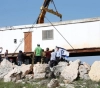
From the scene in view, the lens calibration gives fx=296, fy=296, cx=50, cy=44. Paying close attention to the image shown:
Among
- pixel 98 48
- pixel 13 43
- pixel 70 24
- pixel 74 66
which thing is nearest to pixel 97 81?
pixel 74 66

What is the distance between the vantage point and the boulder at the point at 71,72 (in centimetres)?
1467

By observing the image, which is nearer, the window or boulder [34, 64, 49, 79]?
boulder [34, 64, 49, 79]

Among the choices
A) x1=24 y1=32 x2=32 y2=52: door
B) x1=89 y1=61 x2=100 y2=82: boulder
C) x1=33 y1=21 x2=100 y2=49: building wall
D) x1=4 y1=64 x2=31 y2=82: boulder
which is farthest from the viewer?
x1=24 y1=32 x2=32 y2=52: door

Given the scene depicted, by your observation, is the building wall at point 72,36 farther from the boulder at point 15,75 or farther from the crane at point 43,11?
the boulder at point 15,75

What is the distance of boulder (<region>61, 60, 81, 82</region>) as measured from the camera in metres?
14.7

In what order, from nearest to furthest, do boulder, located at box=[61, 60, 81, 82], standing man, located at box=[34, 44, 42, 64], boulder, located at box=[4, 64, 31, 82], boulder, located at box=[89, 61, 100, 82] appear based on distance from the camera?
boulder, located at box=[89, 61, 100, 82] → boulder, located at box=[61, 60, 81, 82] → boulder, located at box=[4, 64, 31, 82] → standing man, located at box=[34, 44, 42, 64]

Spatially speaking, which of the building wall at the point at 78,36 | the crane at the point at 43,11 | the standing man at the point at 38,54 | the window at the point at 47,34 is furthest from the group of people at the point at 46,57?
the crane at the point at 43,11

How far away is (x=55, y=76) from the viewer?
15766mm

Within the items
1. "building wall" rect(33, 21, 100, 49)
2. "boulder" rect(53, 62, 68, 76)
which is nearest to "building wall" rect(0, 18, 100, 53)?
"building wall" rect(33, 21, 100, 49)

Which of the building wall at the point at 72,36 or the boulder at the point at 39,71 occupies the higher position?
the building wall at the point at 72,36

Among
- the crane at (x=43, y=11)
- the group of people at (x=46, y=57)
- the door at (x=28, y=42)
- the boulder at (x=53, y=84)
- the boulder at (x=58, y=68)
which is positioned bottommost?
the boulder at (x=53, y=84)

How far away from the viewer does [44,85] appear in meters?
14.0

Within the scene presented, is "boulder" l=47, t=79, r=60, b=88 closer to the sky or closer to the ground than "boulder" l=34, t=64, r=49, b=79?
closer to the ground

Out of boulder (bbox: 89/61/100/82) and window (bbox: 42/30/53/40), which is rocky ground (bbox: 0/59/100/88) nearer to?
boulder (bbox: 89/61/100/82)
